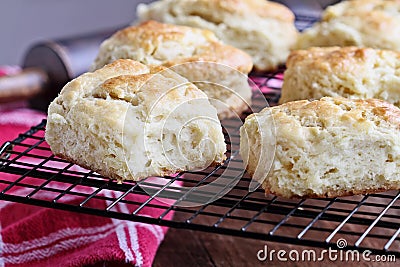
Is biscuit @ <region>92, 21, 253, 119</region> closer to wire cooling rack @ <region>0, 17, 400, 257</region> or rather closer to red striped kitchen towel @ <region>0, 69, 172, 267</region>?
wire cooling rack @ <region>0, 17, 400, 257</region>

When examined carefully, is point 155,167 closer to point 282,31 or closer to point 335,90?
point 335,90

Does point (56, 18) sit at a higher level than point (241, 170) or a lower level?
lower

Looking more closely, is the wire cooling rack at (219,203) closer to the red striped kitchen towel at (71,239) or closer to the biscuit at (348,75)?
the red striped kitchen towel at (71,239)

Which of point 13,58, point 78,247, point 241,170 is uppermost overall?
point 241,170

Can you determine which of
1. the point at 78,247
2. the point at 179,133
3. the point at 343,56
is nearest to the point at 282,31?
the point at 343,56

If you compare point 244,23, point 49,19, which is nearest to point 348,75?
point 244,23

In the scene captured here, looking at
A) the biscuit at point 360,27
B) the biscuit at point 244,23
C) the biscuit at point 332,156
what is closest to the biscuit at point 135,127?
the biscuit at point 332,156

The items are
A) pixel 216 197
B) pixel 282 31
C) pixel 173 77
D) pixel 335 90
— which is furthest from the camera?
pixel 282 31
